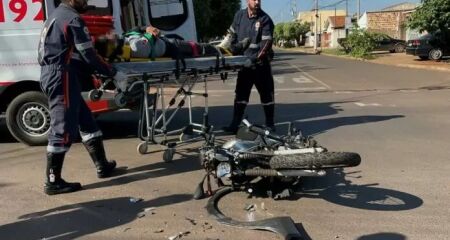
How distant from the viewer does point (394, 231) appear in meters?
4.61

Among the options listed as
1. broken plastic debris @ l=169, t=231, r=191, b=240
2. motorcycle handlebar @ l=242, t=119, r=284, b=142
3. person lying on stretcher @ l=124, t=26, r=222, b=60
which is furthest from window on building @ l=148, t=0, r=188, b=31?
broken plastic debris @ l=169, t=231, r=191, b=240

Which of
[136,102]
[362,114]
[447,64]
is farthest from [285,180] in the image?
[447,64]

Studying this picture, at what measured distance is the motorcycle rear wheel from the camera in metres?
4.77

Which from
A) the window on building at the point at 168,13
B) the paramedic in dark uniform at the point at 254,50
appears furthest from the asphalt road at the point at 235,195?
the window on building at the point at 168,13

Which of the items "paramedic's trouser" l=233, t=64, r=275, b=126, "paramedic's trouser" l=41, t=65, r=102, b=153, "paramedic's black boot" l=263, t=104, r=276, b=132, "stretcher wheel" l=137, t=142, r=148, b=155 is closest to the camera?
"paramedic's trouser" l=41, t=65, r=102, b=153

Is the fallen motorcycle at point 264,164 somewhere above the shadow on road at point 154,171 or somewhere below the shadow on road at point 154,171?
above

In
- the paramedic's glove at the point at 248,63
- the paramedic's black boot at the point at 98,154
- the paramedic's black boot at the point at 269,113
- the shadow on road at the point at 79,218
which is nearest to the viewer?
the shadow on road at the point at 79,218

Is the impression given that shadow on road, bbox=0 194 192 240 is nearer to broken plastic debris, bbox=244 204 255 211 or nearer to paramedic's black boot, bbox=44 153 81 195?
paramedic's black boot, bbox=44 153 81 195

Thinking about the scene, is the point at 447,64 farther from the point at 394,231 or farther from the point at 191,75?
the point at 394,231

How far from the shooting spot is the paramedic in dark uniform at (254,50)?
8.10 m

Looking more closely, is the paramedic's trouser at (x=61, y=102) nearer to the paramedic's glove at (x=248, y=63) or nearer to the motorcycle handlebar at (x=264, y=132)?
the motorcycle handlebar at (x=264, y=132)

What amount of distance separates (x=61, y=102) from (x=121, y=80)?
0.87 metres

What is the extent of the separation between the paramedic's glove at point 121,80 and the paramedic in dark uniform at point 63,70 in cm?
22

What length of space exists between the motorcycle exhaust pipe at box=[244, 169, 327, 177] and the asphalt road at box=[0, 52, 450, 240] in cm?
30
